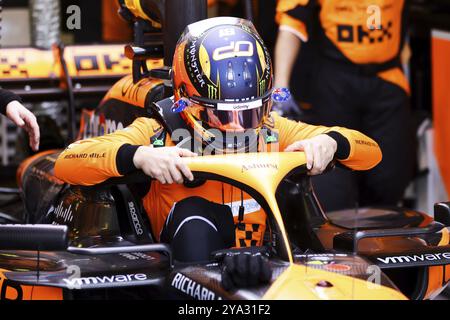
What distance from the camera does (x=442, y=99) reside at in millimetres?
6520

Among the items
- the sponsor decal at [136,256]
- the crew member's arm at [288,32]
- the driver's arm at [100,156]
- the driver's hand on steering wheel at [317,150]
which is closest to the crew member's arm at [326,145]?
the driver's hand on steering wheel at [317,150]

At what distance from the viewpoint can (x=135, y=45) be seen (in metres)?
5.12

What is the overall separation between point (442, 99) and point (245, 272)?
3.28m

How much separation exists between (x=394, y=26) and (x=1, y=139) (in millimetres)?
2710

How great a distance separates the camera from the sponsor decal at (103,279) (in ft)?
12.3


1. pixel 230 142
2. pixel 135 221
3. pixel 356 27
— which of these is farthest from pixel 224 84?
pixel 356 27

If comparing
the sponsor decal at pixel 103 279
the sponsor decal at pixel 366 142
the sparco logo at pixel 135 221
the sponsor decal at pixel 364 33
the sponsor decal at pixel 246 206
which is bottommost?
the sponsor decal at pixel 103 279

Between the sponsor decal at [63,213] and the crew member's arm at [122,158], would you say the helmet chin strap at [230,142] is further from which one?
the sponsor decal at [63,213]

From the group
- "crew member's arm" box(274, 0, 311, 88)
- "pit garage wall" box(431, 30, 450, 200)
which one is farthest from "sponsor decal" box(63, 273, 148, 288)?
"pit garage wall" box(431, 30, 450, 200)

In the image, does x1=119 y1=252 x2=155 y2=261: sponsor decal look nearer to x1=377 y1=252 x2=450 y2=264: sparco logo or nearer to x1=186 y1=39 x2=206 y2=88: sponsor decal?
x1=186 y1=39 x2=206 y2=88: sponsor decal

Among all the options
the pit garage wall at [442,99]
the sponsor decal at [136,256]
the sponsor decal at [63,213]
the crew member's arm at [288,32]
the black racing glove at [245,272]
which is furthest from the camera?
the pit garage wall at [442,99]

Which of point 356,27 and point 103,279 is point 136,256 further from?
point 356,27
